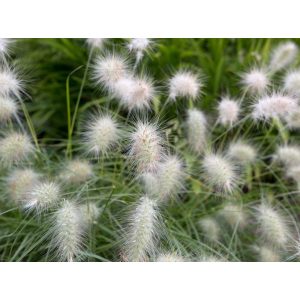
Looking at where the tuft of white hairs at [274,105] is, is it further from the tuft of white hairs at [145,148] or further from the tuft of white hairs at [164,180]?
the tuft of white hairs at [145,148]

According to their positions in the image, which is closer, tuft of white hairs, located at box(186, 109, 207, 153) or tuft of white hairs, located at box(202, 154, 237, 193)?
tuft of white hairs, located at box(202, 154, 237, 193)

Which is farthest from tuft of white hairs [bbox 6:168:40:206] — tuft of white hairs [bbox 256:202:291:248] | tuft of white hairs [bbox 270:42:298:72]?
tuft of white hairs [bbox 270:42:298:72]

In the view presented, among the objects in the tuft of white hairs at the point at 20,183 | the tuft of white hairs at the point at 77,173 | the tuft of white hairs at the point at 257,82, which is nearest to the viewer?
the tuft of white hairs at the point at 20,183

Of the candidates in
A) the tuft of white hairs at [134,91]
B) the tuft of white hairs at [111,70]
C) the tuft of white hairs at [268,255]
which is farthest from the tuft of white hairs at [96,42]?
the tuft of white hairs at [268,255]

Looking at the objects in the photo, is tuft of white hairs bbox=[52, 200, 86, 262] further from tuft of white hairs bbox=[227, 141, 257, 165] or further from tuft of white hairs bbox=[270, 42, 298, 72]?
tuft of white hairs bbox=[270, 42, 298, 72]

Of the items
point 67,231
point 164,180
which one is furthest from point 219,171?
point 67,231

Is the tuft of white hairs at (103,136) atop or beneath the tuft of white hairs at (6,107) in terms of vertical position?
→ beneath
